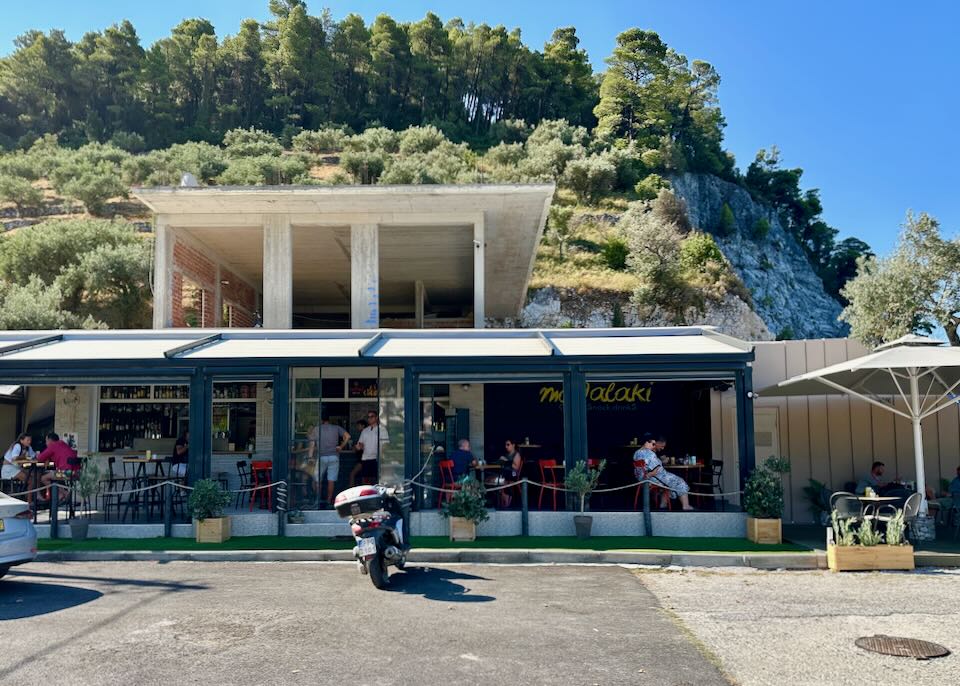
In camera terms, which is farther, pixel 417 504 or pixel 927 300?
pixel 927 300

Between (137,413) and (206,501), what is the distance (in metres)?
4.95

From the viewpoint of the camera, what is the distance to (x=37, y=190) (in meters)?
49.8

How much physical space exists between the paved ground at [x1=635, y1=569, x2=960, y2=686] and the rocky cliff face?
54360 mm

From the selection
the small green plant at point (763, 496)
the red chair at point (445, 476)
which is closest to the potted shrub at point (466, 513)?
the red chair at point (445, 476)

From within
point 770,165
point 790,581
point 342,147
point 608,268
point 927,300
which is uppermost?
point 770,165

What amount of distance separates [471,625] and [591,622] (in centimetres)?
103

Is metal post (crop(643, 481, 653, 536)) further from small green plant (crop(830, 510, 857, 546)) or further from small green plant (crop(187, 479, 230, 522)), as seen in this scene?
small green plant (crop(187, 479, 230, 522))

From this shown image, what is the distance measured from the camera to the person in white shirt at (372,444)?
12734mm

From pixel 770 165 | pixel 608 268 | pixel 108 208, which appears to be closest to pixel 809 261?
pixel 770 165

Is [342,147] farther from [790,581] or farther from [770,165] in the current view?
[790,581]

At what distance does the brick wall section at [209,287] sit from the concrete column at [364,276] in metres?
3.67

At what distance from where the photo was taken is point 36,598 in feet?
24.8

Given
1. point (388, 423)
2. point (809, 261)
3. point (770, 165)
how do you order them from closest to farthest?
point (388, 423) < point (809, 261) < point (770, 165)

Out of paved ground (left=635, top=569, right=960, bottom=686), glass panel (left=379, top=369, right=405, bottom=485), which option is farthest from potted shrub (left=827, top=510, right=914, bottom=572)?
glass panel (left=379, top=369, right=405, bottom=485)
